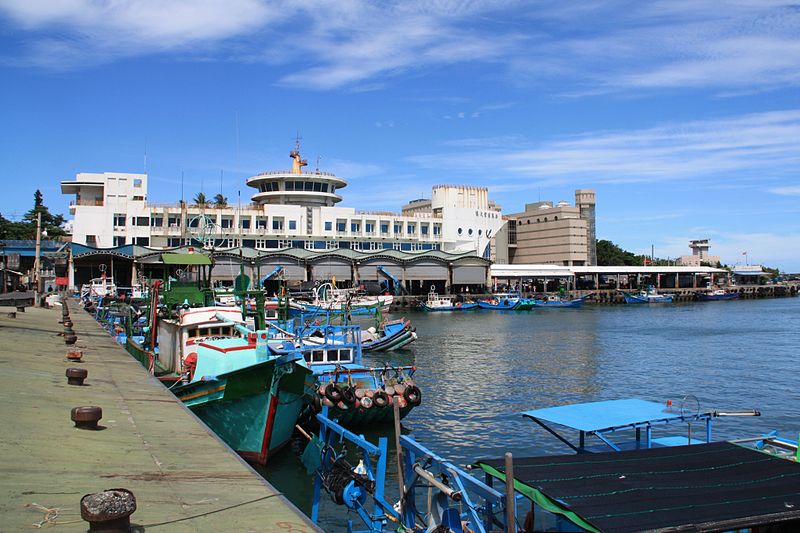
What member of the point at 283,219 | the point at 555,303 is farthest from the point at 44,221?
the point at 555,303

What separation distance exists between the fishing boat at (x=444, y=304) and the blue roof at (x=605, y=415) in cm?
7169

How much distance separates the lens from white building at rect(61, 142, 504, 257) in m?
80.4

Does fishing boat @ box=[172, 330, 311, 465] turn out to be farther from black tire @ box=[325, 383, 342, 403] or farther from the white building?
the white building

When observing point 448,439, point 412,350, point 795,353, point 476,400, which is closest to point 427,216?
point 412,350

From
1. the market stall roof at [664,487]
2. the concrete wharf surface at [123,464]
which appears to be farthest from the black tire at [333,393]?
the market stall roof at [664,487]

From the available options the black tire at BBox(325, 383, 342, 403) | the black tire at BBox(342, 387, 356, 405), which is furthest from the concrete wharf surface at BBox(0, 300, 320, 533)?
the black tire at BBox(342, 387, 356, 405)

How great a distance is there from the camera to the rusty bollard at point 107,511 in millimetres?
4855

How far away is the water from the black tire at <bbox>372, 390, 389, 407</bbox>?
1.09m

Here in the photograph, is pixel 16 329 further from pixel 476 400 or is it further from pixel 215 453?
pixel 476 400

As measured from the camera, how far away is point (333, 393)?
19641mm

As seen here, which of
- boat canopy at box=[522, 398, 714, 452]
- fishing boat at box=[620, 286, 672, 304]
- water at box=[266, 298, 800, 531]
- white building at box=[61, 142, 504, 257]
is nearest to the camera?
boat canopy at box=[522, 398, 714, 452]

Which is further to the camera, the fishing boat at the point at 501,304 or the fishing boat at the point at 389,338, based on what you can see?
the fishing boat at the point at 501,304

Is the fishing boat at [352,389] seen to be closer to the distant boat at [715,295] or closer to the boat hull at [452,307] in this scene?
the boat hull at [452,307]

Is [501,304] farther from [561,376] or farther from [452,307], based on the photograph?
[561,376]
